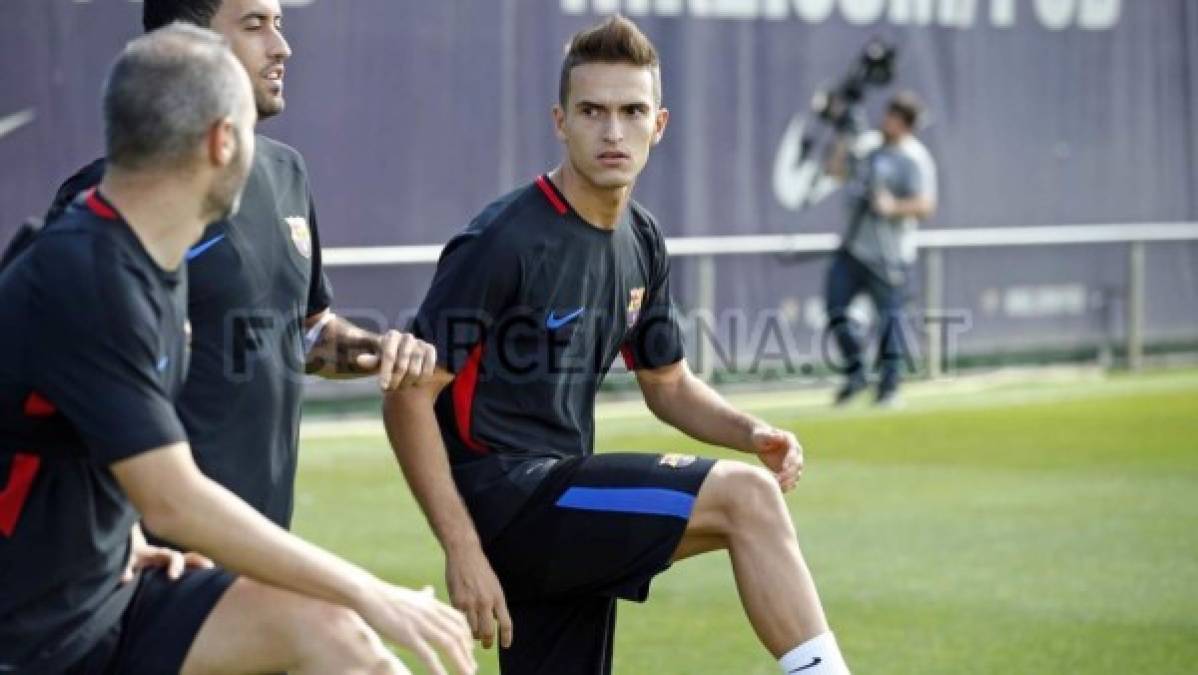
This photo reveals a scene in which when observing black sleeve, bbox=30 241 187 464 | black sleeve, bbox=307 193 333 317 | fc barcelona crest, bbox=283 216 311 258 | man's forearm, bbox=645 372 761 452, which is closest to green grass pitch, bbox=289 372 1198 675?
man's forearm, bbox=645 372 761 452

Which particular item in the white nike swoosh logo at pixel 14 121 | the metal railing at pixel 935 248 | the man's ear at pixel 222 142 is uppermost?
the man's ear at pixel 222 142

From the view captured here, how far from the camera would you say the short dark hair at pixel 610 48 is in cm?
646

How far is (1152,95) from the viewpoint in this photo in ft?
69.5

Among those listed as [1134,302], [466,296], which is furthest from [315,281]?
[1134,302]

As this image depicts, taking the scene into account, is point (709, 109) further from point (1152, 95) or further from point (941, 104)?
point (1152, 95)

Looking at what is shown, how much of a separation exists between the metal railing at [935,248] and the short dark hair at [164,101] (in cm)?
1074

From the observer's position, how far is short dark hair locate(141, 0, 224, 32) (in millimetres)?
5766

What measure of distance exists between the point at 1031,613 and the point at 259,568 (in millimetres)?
5476

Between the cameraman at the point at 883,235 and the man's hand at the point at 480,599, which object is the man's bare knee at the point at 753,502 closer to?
Result: the man's hand at the point at 480,599

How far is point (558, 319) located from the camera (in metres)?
6.30

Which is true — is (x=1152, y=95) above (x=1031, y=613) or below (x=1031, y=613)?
above

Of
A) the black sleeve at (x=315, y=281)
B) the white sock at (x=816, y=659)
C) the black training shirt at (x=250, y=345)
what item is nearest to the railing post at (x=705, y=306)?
the black sleeve at (x=315, y=281)

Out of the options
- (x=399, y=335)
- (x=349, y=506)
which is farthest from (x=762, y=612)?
(x=349, y=506)

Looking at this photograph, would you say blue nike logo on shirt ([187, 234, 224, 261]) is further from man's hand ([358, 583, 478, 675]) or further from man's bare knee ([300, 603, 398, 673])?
man's hand ([358, 583, 478, 675])
